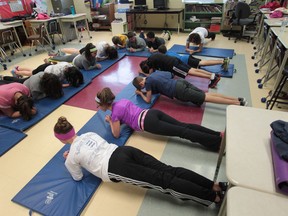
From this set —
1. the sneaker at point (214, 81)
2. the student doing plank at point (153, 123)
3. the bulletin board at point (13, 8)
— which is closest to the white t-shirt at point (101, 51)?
the sneaker at point (214, 81)

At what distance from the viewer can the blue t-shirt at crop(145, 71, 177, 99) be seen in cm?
285

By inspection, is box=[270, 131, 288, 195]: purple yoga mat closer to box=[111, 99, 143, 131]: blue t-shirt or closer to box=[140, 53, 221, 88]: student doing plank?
box=[111, 99, 143, 131]: blue t-shirt

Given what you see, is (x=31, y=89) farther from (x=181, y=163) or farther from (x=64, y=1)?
(x=64, y=1)

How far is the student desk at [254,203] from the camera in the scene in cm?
83

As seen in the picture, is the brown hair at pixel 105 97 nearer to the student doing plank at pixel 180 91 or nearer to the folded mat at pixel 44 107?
the student doing plank at pixel 180 91

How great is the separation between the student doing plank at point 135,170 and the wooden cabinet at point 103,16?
730 centimetres

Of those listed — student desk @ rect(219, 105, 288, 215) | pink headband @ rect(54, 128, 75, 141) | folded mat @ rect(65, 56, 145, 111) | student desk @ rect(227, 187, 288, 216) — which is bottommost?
folded mat @ rect(65, 56, 145, 111)

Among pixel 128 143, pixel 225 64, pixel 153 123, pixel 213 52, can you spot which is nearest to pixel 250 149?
pixel 153 123

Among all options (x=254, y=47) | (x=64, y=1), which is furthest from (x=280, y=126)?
(x=64, y=1)

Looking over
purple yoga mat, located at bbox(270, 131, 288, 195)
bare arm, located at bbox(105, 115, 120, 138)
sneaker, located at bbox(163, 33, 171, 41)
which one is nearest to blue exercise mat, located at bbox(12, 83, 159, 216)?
bare arm, located at bbox(105, 115, 120, 138)

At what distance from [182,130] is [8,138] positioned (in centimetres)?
224

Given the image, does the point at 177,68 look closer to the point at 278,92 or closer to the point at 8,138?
the point at 278,92

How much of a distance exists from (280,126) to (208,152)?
3.80ft

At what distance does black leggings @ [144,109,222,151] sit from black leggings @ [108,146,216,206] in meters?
0.52
